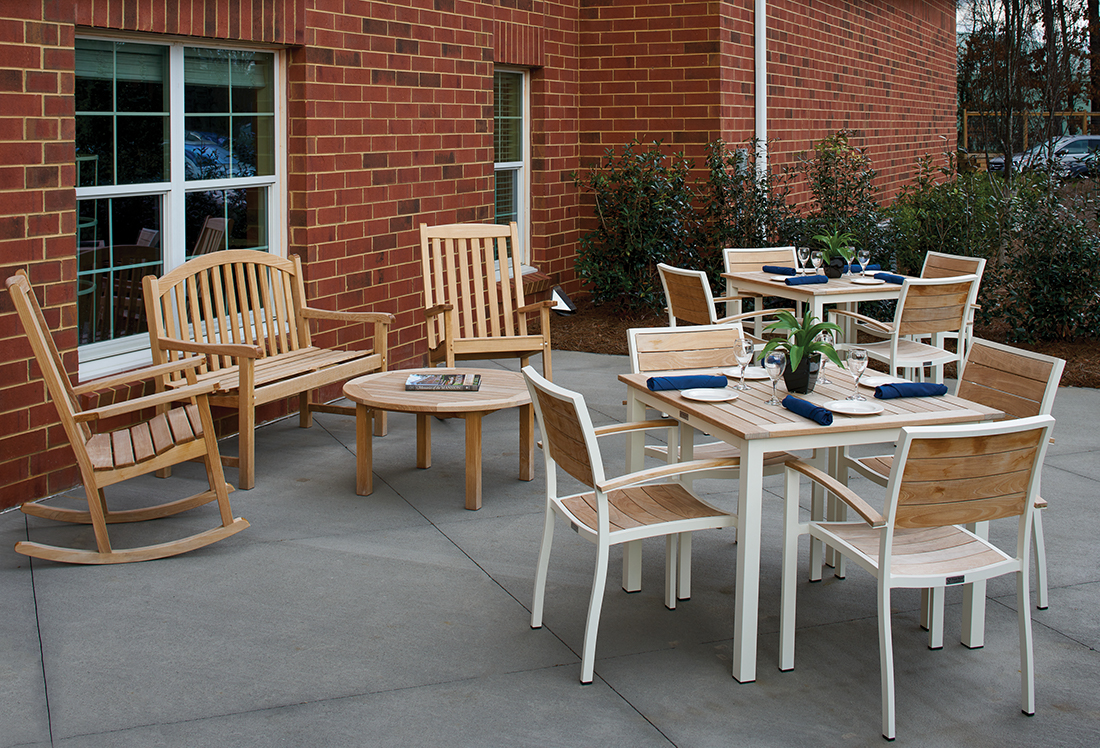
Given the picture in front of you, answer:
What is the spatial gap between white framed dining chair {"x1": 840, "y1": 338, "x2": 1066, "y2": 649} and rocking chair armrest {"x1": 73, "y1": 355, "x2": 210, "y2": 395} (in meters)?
2.87

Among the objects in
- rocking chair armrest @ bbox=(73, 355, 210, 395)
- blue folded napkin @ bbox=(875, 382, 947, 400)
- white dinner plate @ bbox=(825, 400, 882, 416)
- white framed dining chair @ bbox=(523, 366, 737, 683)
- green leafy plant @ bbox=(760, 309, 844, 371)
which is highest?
green leafy plant @ bbox=(760, 309, 844, 371)

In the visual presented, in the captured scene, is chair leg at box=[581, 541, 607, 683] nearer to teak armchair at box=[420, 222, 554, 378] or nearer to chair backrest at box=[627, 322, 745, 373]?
chair backrest at box=[627, 322, 745, 373]

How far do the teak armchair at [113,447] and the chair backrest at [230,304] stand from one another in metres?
0.73

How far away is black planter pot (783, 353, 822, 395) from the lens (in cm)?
394

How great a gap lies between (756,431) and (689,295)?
3.07 metres

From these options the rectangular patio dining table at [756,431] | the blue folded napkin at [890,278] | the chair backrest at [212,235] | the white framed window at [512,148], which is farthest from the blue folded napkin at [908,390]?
the white framed window at [512,148]

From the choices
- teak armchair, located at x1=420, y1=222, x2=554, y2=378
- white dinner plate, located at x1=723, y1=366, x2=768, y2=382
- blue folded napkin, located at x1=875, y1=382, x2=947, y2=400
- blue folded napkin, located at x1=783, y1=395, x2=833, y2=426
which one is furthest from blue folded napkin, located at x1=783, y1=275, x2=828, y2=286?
blue folded napkin, located at x1=783, y1=395, x2=833, y2=426

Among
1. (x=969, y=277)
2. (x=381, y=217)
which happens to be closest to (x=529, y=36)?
(x=381, y=217)

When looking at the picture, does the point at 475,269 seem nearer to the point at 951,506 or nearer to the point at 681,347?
the point at 681,347

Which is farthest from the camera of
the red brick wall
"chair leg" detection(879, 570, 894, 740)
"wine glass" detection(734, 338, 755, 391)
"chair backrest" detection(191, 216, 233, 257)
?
"chair backrest" detection(191, 216, 233, 257)

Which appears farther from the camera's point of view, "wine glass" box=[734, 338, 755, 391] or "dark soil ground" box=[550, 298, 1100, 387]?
"dark soil ground" box=[550, 298, 1100, 387]

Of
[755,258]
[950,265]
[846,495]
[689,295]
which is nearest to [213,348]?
[689,295]

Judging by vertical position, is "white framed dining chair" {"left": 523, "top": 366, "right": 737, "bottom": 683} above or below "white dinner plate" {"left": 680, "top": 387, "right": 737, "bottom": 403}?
below

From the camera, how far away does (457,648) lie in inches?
146
